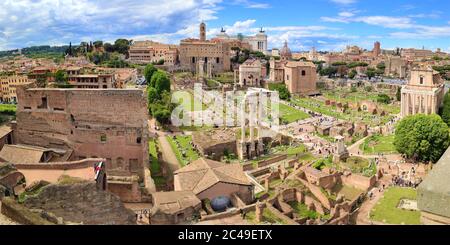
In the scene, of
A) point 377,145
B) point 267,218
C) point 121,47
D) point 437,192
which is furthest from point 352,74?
point 437,192

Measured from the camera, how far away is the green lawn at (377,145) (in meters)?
34.9

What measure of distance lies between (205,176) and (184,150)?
10911mm

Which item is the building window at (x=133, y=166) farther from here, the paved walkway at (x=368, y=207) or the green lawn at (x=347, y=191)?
the paved walkway at (x=368, y=207)

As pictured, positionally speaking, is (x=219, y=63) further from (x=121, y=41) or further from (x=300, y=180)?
(x=300, y=180)

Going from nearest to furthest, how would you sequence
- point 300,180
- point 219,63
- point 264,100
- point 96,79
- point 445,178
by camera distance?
point 445,178, point 300,180, point 96,79, point 264,100, point 219,63

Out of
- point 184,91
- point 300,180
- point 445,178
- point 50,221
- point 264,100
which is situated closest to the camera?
point 50,221

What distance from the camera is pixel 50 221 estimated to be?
971 centimetres

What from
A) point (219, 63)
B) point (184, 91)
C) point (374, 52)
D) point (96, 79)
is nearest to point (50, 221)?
point (96, 79)

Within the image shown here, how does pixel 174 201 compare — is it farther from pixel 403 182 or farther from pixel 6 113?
pixel 6 113

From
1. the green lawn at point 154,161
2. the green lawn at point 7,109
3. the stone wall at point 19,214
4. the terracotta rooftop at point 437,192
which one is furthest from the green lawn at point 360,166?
the green lawn at point 7,109

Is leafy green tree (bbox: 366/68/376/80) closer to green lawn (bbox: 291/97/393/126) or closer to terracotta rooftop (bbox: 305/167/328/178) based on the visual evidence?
green lawn (bbox: 291/97/393/126)

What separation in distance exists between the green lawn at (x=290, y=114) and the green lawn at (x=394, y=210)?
23.7 metres

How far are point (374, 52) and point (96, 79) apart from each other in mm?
112362
